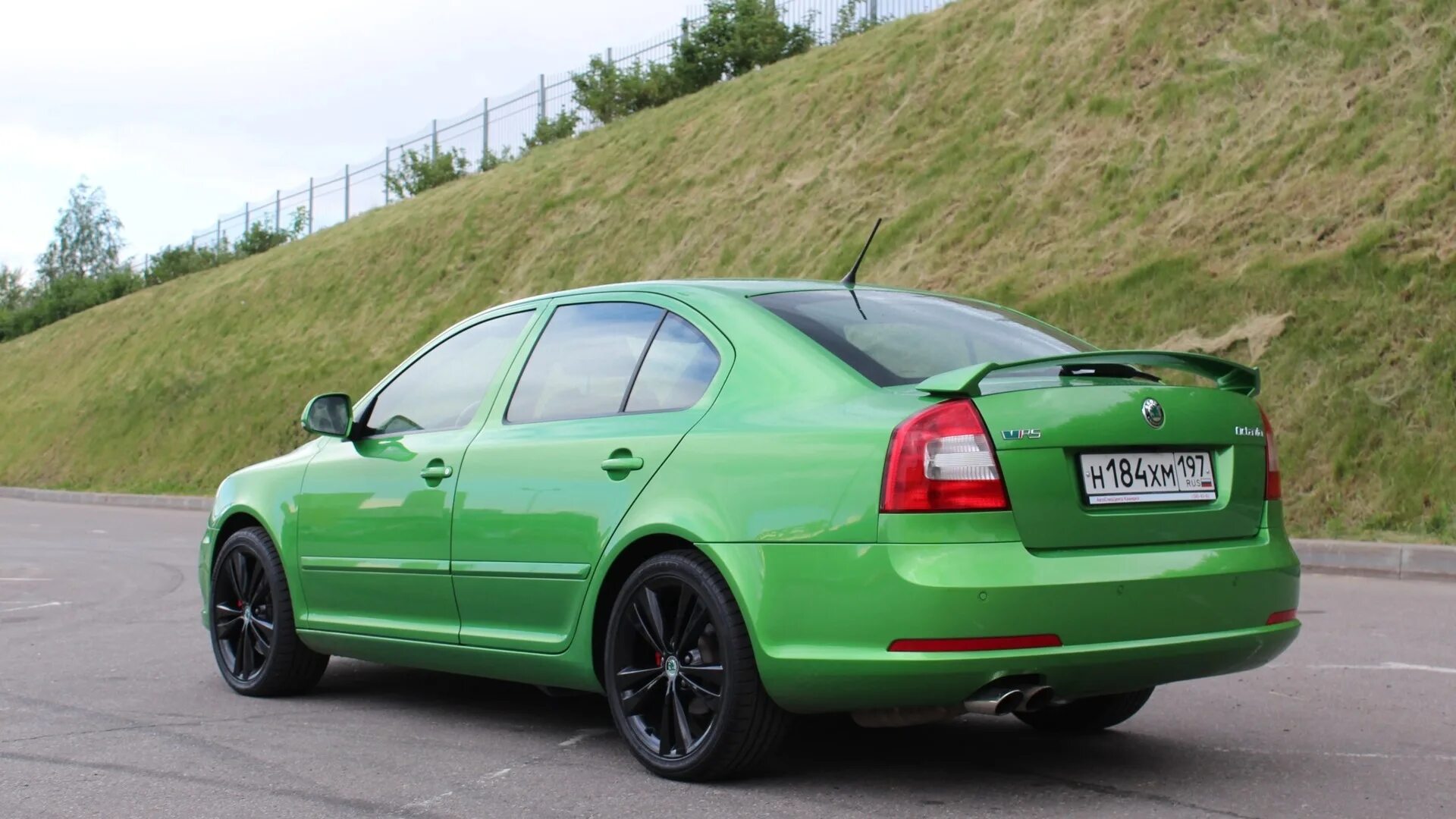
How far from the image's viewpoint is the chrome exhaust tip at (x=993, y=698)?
13.0ft

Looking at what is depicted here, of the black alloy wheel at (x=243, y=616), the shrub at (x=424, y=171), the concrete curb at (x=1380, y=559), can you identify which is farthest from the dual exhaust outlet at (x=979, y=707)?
the shrub at (x=424, y=171)

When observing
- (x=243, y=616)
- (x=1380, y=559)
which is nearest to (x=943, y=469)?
(x=243, y=616)

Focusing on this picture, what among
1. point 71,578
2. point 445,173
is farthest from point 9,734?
point 445,173

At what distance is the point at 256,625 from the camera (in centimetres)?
630

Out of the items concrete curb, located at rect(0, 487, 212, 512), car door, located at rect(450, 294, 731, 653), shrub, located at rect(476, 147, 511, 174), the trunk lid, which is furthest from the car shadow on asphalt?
shrub, located at rect(476, 147, 511, 174)

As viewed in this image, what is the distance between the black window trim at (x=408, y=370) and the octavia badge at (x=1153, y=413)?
231cm

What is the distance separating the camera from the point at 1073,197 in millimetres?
18406

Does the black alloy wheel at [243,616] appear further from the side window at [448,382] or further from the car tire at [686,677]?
the car tire at [686,677]

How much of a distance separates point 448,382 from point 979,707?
263 centimetres

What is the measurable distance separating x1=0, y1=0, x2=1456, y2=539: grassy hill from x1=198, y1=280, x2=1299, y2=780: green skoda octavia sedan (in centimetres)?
796

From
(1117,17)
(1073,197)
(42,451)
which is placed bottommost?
(42,451)

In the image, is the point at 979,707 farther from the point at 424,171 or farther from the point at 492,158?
the point at 424,171

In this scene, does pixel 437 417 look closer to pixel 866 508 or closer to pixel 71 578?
pixel 866 508

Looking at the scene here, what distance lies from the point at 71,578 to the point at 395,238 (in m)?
24.1
